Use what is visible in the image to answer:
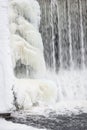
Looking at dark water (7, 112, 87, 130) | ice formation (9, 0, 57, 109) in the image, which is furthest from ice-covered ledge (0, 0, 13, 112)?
ice formation (9, 0, 57, 109)

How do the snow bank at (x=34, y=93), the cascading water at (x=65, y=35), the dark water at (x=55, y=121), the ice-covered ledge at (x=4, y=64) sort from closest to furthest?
the ice-covered ledge at (x=4, y=64)
the dark water at (x=55, y=121)
the snow bank at (x=34, y=93)
the cascading water at (x=65, y=35)

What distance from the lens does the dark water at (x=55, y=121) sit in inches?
294

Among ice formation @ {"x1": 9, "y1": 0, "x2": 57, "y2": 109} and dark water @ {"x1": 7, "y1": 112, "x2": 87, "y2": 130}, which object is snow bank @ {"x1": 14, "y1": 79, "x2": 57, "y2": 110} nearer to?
ice formation @ {"x1": 9, "y1": 0, "x2": 57, "y2": 109}

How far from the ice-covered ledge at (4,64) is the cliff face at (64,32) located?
606 centimetres

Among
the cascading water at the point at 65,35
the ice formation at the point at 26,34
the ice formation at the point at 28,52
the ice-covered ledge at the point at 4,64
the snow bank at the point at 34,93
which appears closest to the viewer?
the ice-covered ledge at the point at 4,64

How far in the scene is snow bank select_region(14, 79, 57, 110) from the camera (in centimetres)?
944

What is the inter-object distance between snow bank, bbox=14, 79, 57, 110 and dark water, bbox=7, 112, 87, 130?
0.91 metres

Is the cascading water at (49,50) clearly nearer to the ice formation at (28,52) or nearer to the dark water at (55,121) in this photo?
the ice formation at (28,52)

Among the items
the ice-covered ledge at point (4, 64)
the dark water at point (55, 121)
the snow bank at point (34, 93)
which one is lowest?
the snow bank at point (34, 93)

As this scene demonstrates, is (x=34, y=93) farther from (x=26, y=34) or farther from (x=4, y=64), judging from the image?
(x=4, y=64)

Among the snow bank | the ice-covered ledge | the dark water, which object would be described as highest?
the ice-covered ledge

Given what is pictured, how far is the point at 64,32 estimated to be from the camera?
13211 millimetres

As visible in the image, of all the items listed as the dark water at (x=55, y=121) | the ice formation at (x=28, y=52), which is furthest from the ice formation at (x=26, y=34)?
the dark water at (x=55, y=121)

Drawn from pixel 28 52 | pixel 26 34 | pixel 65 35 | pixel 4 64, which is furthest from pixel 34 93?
pixel 65 35
